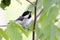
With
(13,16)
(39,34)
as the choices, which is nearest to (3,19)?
(13,16)

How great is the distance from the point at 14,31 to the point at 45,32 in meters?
0.07

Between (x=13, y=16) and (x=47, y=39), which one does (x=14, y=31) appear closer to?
(x=47, y=39)

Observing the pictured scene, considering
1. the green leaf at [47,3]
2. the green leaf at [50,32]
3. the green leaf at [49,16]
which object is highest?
the green leaf at [47,3]

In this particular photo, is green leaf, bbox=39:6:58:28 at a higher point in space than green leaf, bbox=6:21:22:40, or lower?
higher

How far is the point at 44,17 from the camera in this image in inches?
16.1

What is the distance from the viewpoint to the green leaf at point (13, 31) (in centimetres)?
39

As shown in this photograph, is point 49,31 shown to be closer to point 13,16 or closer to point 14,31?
point 14,31

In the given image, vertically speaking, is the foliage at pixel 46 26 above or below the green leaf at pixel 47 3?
below

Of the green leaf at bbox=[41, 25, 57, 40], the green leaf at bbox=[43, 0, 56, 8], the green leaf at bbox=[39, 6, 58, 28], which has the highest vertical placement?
the green leaf at bbox=[43, 0, 56, 8]

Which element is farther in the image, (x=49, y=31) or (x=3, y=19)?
(x=3, y=19)

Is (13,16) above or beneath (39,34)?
beneath

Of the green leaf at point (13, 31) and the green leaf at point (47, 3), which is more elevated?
the green leaf at point (47, 3)

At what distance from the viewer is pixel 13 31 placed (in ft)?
1.29

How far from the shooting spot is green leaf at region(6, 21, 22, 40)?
389mm
